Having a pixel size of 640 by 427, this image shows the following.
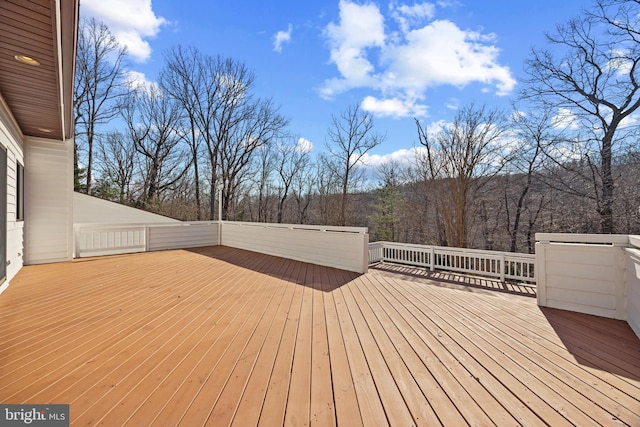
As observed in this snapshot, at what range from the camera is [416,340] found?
231cm

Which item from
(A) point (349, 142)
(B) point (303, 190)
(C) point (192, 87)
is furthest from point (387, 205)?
(C) point (192, 87)

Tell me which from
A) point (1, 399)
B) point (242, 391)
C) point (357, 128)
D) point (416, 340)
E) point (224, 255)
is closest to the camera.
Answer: point (1, 399)

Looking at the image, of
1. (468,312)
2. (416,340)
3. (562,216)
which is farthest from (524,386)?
(562,216)

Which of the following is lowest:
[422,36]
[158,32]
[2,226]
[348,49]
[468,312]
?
[468,312]

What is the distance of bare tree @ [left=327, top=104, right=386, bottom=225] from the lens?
41.2 feet

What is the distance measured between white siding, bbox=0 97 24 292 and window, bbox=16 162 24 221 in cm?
11

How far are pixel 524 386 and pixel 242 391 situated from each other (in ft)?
5.75

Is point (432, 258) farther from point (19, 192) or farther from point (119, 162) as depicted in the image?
point (119, 162)

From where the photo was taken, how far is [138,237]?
290 inches

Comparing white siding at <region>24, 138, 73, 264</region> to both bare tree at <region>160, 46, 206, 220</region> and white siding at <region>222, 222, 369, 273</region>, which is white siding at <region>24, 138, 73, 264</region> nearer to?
white siding at <region>222, 222, 369, 273</region>

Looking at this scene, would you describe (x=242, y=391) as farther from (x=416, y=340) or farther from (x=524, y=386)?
(x=524, y=386)

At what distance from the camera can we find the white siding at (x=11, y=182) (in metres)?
3.60

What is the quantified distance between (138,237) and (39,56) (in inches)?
228

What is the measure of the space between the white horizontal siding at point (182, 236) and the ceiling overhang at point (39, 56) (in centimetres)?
390
